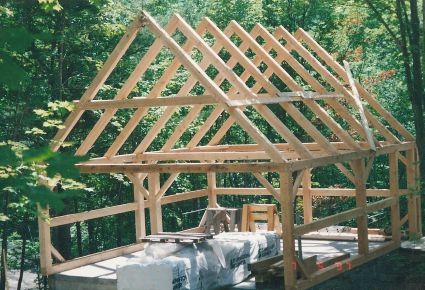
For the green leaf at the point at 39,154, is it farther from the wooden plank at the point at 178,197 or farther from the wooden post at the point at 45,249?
the wooden plank at the point at 178,197

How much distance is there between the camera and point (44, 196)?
8.89 feet

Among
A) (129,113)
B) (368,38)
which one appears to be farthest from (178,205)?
(368,38)

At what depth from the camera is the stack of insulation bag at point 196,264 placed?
10344mm

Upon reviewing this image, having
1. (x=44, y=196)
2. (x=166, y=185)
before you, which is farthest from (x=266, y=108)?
(x=44, y=196)

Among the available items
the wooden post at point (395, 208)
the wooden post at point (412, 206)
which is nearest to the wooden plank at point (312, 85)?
the wooden post at point (395, 208)

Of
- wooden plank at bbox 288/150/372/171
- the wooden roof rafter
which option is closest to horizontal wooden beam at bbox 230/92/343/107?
the wooden roof rafter

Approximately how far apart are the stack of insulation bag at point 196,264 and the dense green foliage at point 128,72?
6.41 feet

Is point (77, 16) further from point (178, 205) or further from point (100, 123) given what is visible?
point (178, 205)

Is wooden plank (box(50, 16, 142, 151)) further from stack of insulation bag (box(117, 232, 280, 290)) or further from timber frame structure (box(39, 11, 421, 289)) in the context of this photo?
stack of insulation bag (box(117, 232, 280, 290))

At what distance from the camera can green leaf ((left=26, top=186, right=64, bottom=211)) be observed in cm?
270

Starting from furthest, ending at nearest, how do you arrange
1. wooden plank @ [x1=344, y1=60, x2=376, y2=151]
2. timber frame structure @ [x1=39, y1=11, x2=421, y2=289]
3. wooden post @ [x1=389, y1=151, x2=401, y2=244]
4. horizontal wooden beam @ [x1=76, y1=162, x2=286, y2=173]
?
wooden post @ [x1=389, y1=151, x2=401, y2=244] < wooden plank @ [x1=344, y1=60, x2=376, y2=151] < timber frame structure @ [x1=39, y1=11, x2=421, y2=289] < horizontal wooden beam @ [x1=76, y1=162, x2=286, y2=173]

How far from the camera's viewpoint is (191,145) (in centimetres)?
1628

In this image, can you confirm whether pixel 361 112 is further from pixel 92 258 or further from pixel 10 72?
pixel 10 72

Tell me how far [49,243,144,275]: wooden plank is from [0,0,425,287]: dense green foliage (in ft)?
4.40
